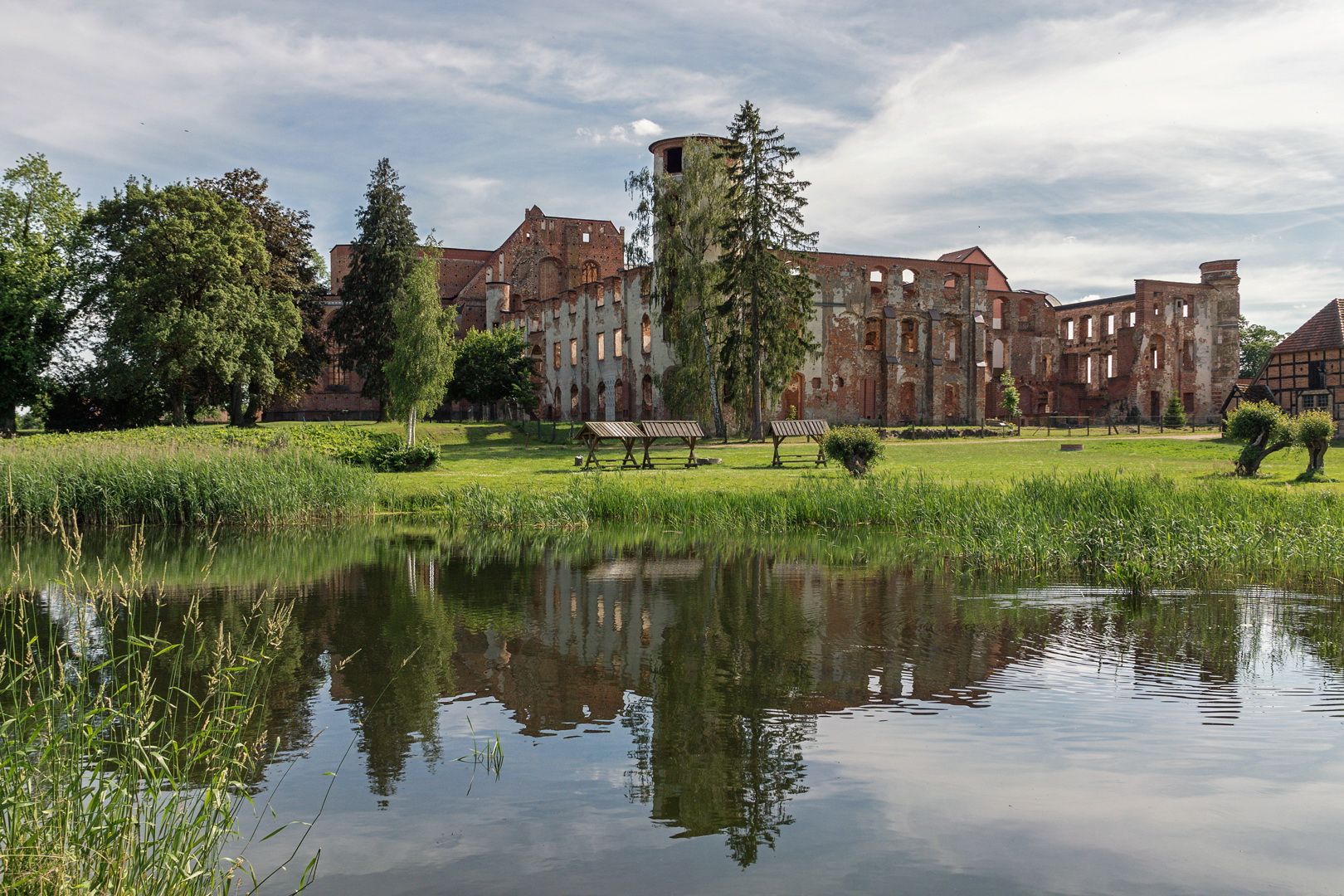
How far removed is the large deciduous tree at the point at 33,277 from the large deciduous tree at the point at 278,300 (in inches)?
206

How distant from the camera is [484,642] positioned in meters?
8.46

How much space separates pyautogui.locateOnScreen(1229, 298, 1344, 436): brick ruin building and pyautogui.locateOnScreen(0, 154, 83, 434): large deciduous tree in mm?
44316

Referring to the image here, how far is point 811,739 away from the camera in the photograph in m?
5.83

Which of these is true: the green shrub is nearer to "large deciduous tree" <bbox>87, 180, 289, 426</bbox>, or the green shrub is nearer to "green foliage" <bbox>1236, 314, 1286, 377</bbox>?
"large deciduous tree" <bbox>87, 180, 289, 426</bbox>

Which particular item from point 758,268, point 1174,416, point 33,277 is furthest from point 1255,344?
point 33,277

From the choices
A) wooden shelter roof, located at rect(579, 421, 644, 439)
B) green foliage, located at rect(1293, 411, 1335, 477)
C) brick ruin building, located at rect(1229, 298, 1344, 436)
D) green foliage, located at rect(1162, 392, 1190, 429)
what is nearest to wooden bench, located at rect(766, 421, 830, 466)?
wooden shelter roof, located at rect(579, 421, 644, 439)

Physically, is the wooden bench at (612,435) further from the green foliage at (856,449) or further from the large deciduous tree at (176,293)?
the large deciduous tree at (176,293)

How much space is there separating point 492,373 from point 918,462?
2361 cm

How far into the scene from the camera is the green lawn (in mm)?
21422

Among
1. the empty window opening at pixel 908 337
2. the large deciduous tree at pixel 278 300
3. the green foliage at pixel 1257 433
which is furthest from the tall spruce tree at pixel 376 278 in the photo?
the green foliage at pixel 1257 433

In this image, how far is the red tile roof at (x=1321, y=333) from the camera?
3845cm

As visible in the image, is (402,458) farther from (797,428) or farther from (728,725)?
(728,725)

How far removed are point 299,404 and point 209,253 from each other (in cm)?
2333

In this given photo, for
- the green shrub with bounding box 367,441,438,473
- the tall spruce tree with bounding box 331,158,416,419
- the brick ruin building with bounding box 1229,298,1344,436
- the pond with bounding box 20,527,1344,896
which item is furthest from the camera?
the tall spruce tree with bounding box 331,158,416,419
